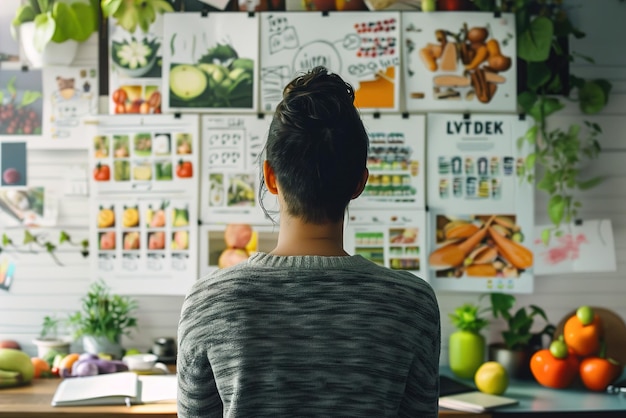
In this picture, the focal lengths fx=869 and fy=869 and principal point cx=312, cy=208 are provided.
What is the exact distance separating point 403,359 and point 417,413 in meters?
0.09

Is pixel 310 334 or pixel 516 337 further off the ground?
pixel 310 334

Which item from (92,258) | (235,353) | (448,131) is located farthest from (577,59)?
(235,353)

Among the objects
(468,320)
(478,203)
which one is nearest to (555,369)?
(468,320)

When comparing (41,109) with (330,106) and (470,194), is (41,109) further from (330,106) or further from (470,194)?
(330,106)

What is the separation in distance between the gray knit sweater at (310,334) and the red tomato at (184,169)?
1808 mm

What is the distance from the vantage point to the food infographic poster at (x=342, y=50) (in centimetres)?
291

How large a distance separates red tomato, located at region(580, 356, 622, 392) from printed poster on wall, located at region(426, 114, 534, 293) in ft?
1.36

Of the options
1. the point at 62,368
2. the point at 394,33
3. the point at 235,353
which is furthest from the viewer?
the point at 394,33

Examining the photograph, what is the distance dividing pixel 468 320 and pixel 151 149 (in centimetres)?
120

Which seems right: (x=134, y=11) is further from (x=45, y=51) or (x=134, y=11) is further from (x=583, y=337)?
(x=583, y=337)

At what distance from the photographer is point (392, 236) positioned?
2932 millimetres

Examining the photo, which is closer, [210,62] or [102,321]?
[102,321]

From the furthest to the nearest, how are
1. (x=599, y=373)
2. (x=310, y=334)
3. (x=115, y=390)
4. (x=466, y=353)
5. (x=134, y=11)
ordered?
1. (x=134, y=11)
2. (x=466, y=353)
3. (x=599, y=373)
4. (x=115, y=390)
5. (x=310, y=334)

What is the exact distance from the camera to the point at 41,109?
295 cm
